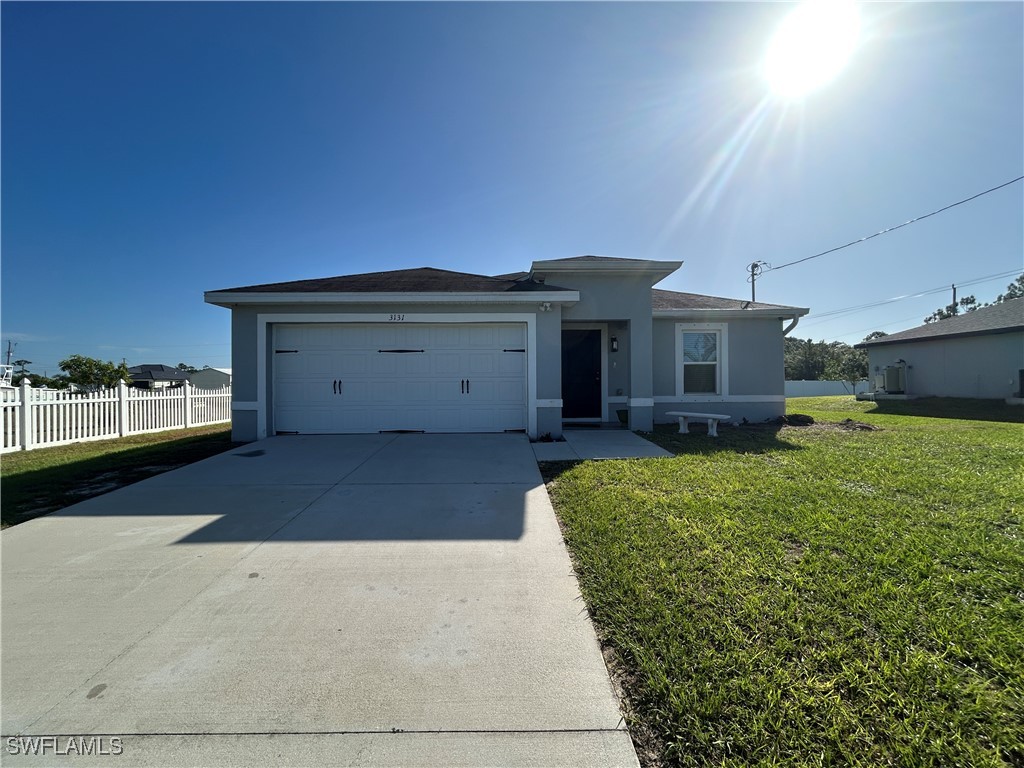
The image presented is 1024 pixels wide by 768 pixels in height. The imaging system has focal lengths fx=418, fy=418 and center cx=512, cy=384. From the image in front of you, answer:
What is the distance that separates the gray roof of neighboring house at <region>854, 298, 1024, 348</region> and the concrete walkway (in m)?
14.2

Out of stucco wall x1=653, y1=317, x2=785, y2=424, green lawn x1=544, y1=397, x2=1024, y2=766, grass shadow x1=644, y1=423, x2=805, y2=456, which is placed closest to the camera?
green lawn x1=544, y1=397, x2=1024, y2=766

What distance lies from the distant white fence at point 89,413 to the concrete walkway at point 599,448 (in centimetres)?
976

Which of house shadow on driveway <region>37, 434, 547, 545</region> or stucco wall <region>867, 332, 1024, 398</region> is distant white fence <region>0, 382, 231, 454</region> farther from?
stucco wall <region>867, 332, 1024, 398</region>

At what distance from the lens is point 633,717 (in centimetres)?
177

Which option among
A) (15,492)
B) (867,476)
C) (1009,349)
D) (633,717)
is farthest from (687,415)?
(1009,349)

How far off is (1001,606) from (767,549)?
1155mm

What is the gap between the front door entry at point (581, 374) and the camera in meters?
10.4

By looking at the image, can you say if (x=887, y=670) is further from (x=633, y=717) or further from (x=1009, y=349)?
(x=1009, y=349)

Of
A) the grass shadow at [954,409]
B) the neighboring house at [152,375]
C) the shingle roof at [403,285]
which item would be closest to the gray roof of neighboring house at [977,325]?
the grass shadow at [954,409]

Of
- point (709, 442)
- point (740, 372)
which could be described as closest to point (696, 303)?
Answer: point (740, 372)

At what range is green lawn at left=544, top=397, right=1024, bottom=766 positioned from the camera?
64.8 inches

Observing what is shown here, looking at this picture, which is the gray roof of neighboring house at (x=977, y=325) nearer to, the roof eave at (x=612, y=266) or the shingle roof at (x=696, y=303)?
the shingle roof at (x=696, y=303)

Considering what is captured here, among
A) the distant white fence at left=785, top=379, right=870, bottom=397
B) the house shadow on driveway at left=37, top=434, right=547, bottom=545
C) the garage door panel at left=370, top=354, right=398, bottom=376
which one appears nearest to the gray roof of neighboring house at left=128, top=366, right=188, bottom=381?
the garage door panel at left=370, top=354, right=398, bottom=376

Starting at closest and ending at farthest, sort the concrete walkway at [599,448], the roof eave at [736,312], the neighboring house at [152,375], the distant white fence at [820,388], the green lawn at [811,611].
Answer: the green lawn at [811,611]
the concrete walkway at [599,448]
the roof eave at [736,312]
the distant white fence at [820,388]
the neighboring house at [152,375]
